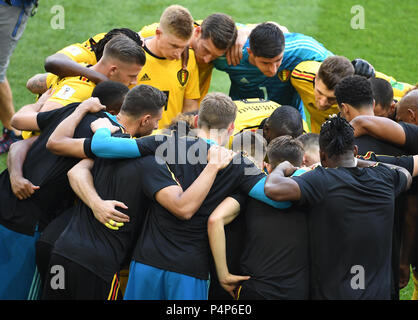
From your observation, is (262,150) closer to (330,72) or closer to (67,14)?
(330,72)

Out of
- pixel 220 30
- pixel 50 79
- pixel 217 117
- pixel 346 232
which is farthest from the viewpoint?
pixel 220 30

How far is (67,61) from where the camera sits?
13.4 feet

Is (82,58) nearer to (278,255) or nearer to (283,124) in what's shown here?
(283,124)

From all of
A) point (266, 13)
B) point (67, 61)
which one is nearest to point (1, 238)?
point (67, 61)

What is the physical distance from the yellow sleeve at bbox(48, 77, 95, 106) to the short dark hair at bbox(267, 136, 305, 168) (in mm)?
1443

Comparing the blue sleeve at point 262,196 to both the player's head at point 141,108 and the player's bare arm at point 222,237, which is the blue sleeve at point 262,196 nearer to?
the player's bare arm at point 222,237

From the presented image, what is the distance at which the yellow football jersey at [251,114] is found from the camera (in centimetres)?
416

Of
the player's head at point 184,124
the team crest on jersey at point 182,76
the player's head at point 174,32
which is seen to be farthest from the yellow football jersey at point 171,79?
the player's head at point 184,124

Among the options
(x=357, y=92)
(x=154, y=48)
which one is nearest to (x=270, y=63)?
(x=154, y=48)

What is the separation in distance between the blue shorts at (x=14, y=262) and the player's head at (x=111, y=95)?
0.97 meters

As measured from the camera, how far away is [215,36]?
4602mm

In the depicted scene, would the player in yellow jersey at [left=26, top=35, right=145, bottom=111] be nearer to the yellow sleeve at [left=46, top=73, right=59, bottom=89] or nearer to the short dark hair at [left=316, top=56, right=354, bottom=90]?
the yellow sleeve at [left=46, top=73, right=59, bottom=89]

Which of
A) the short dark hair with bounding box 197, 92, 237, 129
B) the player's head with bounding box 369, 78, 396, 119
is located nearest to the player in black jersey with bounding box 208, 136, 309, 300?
the short dark hair with bounding box 197, 92, 237, 129

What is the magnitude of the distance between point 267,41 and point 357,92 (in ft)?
3.72
